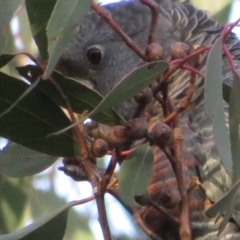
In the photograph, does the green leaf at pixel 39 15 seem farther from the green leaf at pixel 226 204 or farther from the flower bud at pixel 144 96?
the green leaf at pixel 226 204

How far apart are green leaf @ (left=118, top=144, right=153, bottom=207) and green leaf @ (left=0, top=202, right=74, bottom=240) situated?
7 cm

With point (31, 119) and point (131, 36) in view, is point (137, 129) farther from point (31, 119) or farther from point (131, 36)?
point (131, 36)

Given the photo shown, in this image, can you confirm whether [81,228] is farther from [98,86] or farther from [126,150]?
[126,150]

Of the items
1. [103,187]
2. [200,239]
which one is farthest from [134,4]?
[103,187]

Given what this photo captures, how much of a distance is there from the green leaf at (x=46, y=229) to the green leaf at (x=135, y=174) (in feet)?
0.25

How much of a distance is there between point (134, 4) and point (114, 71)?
0.69ft

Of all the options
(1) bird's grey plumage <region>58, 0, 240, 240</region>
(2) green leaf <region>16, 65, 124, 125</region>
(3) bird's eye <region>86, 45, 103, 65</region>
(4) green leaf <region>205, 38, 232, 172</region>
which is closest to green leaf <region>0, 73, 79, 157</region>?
(2) green leaf <region>16, 65, 124, 125</region>

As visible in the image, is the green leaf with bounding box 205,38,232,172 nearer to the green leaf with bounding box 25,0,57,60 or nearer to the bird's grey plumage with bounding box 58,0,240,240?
the green leaf with bounding box 25,0,57,60

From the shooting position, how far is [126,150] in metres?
0.85

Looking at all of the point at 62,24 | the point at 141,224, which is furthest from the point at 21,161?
the point at 62,24

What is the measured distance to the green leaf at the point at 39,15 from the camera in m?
0.82

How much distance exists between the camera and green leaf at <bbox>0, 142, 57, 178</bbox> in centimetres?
99

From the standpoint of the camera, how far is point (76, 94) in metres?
0.88

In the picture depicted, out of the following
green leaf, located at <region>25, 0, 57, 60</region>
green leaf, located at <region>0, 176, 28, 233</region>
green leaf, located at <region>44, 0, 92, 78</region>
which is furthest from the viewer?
green leaf, located at <region>0, 176, 28, 233</region>
